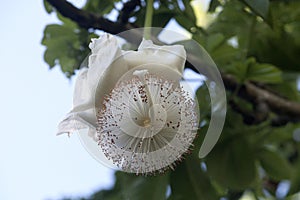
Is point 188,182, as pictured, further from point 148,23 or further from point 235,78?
point 148,23

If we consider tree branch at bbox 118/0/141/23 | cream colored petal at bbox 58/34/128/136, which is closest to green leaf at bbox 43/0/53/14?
tree branch at bbox 118/0/141/23

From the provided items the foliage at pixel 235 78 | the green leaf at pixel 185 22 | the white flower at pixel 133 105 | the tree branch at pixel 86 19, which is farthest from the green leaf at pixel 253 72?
the white flower at pixel 133 105

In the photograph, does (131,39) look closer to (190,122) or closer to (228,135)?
(190,122)

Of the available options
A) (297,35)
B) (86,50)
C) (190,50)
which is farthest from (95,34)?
(297,35)

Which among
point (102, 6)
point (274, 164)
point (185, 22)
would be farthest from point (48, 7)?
point (274, 164)

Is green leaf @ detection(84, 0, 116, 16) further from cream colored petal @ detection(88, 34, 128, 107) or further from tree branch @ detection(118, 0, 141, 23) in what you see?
cream colored petal @ detection(88, 34, 128, 107)

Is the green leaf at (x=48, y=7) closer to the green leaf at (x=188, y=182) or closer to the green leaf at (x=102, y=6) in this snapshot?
the green leaf at (x=102, y=6)
